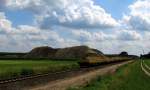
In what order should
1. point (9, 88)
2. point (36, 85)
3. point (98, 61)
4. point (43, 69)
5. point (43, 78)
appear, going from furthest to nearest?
point (98, 61) < point (43, 69) < point (43, 78) < point (36, 85) < point (9, 88)

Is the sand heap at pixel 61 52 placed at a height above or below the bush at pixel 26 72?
above

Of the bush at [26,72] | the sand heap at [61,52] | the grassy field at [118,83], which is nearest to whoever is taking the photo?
the grassy field at [118,83]

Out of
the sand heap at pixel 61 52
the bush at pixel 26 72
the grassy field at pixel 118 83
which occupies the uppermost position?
the sand heap at pixel 61 52

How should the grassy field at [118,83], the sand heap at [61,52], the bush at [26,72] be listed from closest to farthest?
the grassy field at [118,83]
the bush at [26,72]
the sand heap at [61,52]

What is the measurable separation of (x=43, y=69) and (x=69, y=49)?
116 m

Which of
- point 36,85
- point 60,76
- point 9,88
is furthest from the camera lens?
point 60,76

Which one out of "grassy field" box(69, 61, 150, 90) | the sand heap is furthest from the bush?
the sand heap

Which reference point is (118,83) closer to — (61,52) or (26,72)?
(26,72)

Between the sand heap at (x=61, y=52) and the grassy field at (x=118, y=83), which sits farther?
the sand heap at (x=61, y=52)

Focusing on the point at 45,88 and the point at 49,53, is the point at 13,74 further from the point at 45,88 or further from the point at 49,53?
the point at 49,53

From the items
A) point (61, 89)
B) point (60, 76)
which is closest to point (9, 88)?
point (61, 89)

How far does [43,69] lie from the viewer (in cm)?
5616

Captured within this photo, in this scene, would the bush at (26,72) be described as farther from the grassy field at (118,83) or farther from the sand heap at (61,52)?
the sand heap at (61,52)

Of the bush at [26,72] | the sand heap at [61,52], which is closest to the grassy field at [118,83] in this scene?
the bush at [26,72]
